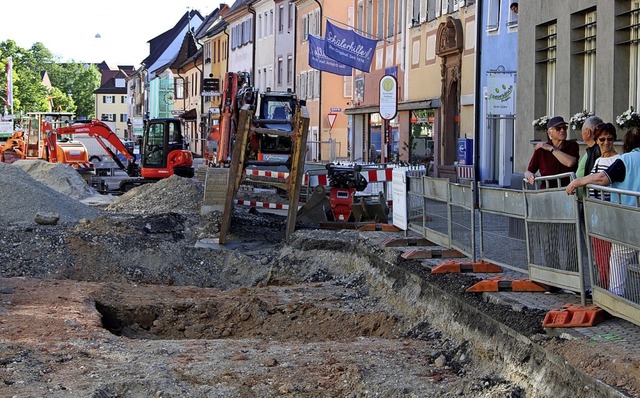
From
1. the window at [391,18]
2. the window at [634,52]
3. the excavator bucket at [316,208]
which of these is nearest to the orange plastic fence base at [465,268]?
the window at [634,52]

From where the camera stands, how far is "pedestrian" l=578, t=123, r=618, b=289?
7.86 m

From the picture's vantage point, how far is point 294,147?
2083 cm

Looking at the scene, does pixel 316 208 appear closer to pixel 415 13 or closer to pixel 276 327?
pixel 276 327

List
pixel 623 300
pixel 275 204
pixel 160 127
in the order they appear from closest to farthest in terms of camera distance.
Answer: pixel 623 300
pixel 275 204
pixel 160 127

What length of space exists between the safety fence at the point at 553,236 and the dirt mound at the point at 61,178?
29.4m

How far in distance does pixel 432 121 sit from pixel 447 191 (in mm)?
21922

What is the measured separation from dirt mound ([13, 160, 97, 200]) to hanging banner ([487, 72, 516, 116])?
21.4m

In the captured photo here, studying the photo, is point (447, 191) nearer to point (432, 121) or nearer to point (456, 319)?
point (456, 319)

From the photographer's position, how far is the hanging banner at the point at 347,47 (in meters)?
31.1

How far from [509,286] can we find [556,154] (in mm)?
1641

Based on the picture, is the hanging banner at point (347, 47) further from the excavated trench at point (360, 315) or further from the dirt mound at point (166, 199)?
the excavated trench at point (360, 315)

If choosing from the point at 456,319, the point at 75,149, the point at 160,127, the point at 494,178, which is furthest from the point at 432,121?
the point at 456,319

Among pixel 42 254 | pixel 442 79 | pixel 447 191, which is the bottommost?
pixel 42 254

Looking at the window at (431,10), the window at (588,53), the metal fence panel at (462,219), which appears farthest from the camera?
the window at (431,10)
